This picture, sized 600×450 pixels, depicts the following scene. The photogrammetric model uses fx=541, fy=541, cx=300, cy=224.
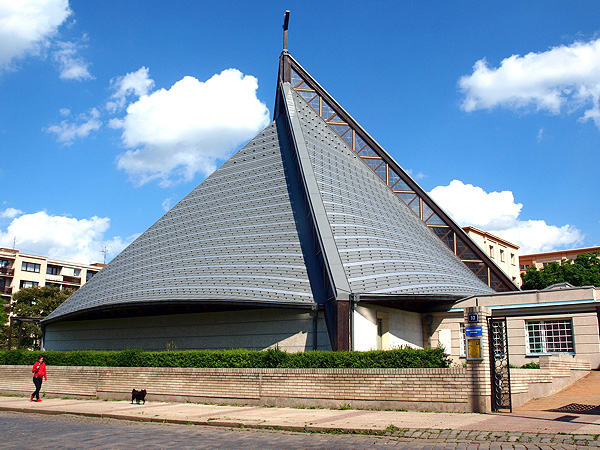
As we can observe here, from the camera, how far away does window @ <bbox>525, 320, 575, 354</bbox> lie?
2231 cm

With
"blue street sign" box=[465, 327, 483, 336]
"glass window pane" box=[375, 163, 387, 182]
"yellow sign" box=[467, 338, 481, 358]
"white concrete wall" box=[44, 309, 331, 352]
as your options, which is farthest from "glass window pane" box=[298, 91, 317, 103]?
"yellow sign" box=[467, 338, 481, 358]

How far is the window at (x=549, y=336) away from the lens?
22.3m

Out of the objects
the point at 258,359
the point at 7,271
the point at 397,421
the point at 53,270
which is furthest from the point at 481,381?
the point at 53,270

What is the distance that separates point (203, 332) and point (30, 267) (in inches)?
2854

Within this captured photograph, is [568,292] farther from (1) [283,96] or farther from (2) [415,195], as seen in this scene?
(1) [283,96]

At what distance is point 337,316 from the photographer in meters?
20.9

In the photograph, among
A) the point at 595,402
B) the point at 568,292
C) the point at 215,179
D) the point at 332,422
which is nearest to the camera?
the point at 332,422

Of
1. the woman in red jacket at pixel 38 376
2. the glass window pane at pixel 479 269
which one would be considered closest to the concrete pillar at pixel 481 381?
the woman in red jacket at pixel 38 376

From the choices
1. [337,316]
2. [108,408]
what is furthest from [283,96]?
[108,408]

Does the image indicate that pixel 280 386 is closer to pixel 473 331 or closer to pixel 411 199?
pixel 473 331

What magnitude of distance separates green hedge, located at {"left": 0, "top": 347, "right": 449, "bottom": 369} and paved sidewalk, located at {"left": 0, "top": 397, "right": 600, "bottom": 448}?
4.95 ft

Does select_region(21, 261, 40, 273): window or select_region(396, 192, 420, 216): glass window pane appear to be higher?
select_region(21, 261, 40, 273): window

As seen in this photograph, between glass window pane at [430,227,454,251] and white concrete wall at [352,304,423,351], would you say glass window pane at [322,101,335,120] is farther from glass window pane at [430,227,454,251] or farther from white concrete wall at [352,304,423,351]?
white concrete wall at [352,304,423,351]

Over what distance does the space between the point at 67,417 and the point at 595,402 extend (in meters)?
15.0
